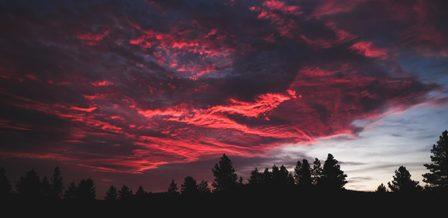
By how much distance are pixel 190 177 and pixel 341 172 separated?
41.2 m

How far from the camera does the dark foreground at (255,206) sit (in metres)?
32.0

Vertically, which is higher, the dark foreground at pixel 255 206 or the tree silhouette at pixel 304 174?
the tree silhouette at pixel 304 174

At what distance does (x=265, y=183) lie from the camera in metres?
48.9

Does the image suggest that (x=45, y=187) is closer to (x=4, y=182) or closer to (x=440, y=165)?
(x=4, y=182)

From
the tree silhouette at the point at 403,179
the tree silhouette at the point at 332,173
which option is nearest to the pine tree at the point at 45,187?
the tree silhouette at the point at 332,173

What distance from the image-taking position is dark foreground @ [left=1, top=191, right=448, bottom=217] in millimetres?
32031

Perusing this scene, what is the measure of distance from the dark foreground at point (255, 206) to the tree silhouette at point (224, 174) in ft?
105

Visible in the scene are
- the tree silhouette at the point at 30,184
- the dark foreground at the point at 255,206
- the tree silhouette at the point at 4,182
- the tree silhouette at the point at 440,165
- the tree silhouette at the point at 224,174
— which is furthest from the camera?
the tree silhouette at the point at 30,184

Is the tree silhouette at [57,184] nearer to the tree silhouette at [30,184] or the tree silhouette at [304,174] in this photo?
the tree silhouette at [30,184]

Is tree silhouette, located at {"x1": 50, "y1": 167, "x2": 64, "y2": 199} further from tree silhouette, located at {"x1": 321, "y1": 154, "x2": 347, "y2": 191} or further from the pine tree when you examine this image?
tree silhouette, located at {"x1": 321, "y1": 154, "x2": 347, "y2": 191}

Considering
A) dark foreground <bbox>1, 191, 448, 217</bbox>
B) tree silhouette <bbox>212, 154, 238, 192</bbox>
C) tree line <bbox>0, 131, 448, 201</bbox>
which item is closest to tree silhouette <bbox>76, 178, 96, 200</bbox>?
tree line <bbox>0, 131, 448, 201</bbox>

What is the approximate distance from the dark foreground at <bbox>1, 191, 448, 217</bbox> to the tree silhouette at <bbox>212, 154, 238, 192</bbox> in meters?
32.0

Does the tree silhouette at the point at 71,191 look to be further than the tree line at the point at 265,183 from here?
Yes

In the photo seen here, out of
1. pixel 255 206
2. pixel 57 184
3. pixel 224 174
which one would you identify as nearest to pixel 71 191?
pixel 57 184
